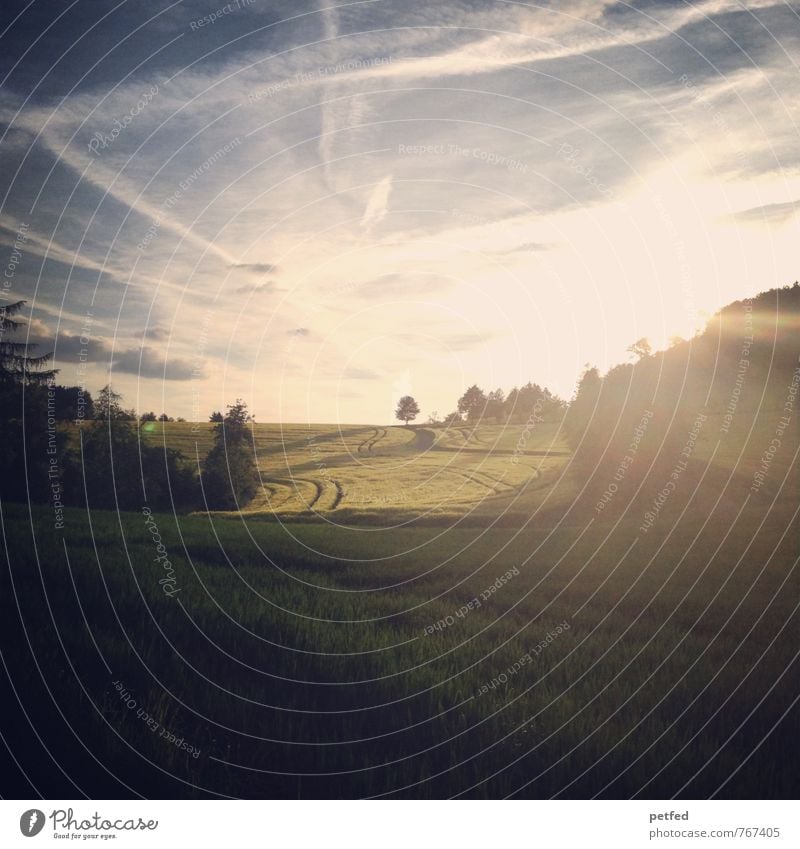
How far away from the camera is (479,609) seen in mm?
6719

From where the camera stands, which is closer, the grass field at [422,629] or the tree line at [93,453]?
the grass field at [422,629]

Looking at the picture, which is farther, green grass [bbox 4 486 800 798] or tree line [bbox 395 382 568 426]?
tree line [bbox 395 382 568 426]

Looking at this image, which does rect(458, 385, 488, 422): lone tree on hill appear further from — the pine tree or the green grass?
the pine tree

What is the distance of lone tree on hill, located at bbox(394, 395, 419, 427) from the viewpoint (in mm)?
7766

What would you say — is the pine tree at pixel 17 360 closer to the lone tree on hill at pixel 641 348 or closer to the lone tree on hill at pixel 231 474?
the lone tree on hill at pixel 231 474

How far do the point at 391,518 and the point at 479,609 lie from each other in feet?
5.84

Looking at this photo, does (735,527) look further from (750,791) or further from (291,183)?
(291,183)

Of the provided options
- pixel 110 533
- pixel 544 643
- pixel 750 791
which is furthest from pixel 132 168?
pixel 750 791

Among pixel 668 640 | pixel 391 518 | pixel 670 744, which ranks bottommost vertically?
pixel 670 744

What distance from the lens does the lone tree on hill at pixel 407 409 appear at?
7766mm

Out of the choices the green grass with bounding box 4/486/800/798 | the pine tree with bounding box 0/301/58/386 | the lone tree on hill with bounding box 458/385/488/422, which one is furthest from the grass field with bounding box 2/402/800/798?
the pine tree with bounding box 0/301/58/386

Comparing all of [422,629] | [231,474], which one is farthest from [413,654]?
[231,474]

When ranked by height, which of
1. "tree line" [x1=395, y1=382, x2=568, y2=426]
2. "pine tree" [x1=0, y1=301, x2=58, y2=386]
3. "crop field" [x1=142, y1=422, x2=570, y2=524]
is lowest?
"crop field" [x1=142, y1=422, x2=570, y2=524]

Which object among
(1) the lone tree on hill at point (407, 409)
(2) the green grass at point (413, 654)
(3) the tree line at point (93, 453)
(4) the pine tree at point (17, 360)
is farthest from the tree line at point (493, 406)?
(4) the pine tree at point (17, 360)
